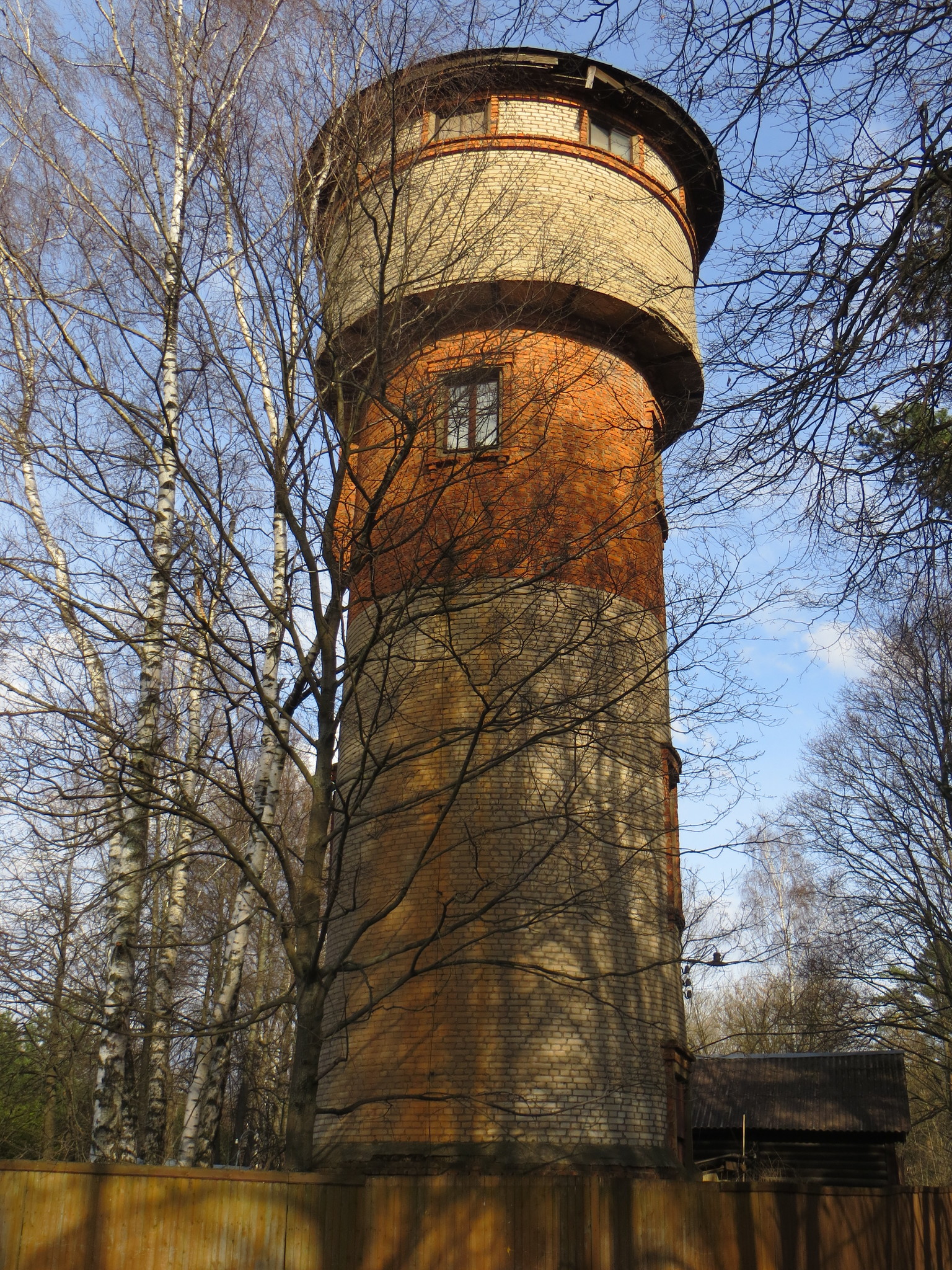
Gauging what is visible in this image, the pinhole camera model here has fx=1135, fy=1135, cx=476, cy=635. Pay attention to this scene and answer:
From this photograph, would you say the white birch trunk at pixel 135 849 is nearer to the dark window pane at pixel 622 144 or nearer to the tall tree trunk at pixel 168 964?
the tall tree trunk at pixel 168 964

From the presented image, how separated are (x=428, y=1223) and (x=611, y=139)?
11.8 meters

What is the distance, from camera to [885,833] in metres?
19.2

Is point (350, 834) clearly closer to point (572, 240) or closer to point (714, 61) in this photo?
point (572, 240)

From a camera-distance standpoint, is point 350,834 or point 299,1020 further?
point 350,834

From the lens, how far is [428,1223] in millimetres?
6250

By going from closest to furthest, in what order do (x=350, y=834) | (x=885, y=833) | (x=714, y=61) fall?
(x=714, y=61)
(x=350, y=834)
(x=885, y=833)

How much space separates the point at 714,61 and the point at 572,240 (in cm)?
675

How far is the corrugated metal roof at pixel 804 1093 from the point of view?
1602cm

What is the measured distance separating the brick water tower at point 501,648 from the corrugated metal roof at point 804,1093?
19.3 ft

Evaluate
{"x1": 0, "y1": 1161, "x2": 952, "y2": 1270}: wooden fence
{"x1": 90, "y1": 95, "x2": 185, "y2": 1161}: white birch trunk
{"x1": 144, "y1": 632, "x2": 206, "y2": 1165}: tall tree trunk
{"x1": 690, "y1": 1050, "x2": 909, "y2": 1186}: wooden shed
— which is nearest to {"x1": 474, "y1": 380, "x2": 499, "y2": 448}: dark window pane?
{"x1": 90, "y1": 95, "x2": 185, "y2": 1161}: white birch trunk

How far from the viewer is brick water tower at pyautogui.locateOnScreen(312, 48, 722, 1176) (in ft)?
27.2

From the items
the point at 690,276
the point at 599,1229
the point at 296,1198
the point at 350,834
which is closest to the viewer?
the point at 296,1198

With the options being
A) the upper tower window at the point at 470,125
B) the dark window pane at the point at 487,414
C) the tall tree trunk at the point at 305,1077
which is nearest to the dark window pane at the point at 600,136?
the upper tower window at the point at 470,125

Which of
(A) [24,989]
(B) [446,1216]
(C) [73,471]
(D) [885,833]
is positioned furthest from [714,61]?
(D) [885,833]
